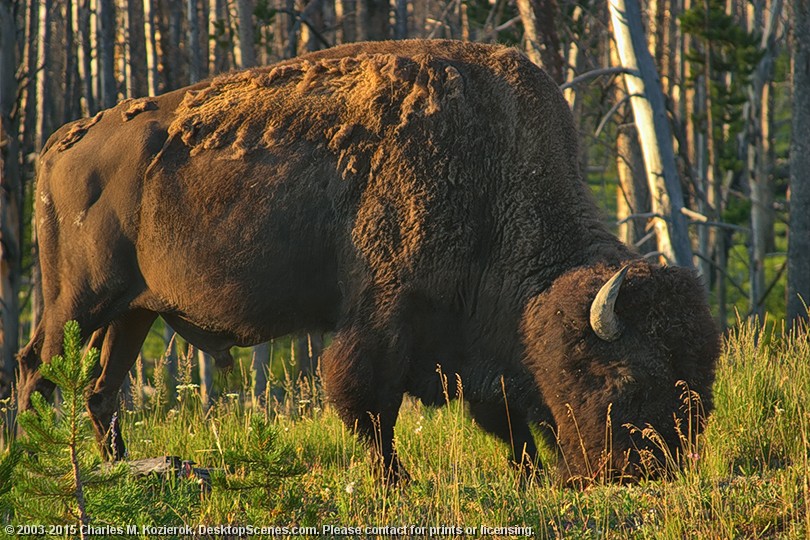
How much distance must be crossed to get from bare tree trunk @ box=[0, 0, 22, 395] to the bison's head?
20.5ft

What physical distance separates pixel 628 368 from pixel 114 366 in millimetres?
3450

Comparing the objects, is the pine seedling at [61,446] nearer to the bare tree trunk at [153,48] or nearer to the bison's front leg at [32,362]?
the bison's front leg at [32,362]

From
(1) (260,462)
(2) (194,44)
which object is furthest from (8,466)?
(2) (194,44)

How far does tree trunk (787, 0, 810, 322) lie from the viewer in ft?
31.6

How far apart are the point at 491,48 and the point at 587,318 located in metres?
1.86

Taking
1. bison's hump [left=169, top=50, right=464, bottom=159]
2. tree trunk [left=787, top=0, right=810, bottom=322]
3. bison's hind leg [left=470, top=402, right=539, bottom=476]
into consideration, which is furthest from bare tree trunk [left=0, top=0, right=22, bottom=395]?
tree trunk [left=787, top=0, right=810, bottom=322]

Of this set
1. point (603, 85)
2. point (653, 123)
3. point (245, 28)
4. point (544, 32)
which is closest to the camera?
point (653, 123)

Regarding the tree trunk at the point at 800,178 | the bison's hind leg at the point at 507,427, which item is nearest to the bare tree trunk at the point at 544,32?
the tree trunk at the point at 800,178

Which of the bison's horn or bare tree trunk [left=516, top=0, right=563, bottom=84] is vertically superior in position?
bare tree trunk [left=516, top=0, right=563, bottom=84]

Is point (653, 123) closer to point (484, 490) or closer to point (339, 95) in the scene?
point (339, 95)

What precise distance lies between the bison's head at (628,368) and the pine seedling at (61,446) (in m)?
2.63

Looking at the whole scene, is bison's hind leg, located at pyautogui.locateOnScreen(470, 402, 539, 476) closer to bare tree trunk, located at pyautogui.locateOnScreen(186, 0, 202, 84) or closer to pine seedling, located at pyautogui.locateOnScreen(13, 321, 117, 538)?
pine seedling, located at pyautogui.locateOnScreen(13, 321, 117, 538)

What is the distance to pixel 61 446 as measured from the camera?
11.0 ft

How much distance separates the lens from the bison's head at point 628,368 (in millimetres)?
5066
